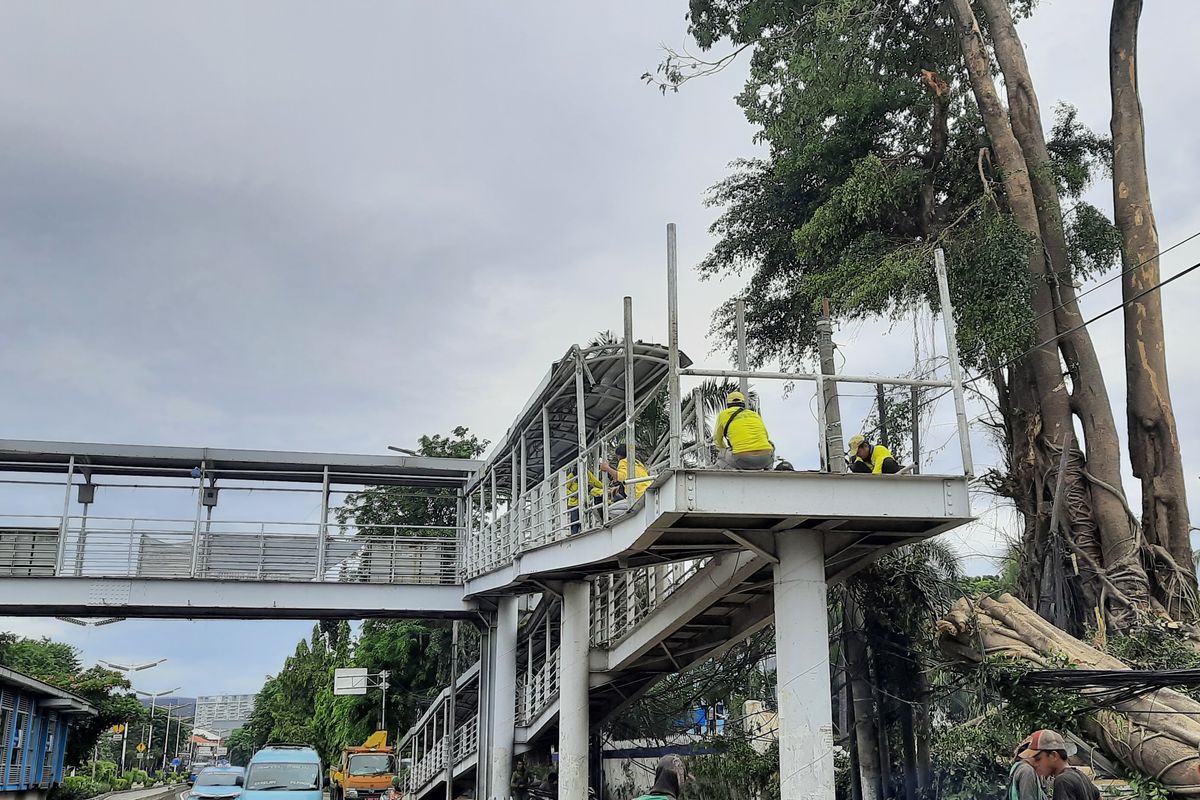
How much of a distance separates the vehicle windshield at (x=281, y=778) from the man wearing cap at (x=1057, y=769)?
17066 millimetres

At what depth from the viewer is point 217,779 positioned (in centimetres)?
2144

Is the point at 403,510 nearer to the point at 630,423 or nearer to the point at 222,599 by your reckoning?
the point at 222,599

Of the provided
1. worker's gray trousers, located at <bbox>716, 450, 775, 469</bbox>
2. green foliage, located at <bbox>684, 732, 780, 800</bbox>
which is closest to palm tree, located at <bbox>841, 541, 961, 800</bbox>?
green foliage, located at <bbox>684, 732, 780, 800</bbox>

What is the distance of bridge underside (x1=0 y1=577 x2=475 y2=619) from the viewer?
19516 mm

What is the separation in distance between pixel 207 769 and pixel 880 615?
15.7 metres

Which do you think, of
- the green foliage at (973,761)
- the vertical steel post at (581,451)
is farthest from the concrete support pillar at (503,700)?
the green foliage at (973,761)

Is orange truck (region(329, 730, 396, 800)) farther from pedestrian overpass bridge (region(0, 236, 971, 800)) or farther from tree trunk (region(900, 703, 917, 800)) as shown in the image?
tree trunk (region(900, 703, 917, 800))

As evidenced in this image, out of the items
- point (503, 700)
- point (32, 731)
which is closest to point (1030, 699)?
point (503, 700)

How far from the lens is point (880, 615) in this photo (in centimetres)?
1330

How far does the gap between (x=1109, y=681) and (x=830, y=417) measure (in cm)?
368

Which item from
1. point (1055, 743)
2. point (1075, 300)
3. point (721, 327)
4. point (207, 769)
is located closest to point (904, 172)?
point (1075, 300)

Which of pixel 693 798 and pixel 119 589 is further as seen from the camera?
pixel 119 589

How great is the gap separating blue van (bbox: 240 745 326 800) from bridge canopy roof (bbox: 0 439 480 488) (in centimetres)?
567

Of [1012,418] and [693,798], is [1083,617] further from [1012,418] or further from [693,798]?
[693,798]
